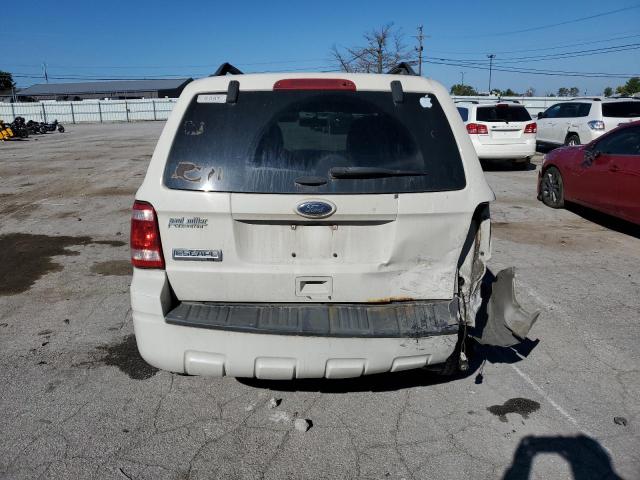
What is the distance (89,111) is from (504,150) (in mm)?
48625

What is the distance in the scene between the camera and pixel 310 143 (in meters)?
3.06

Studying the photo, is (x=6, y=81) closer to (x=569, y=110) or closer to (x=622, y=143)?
(x=569, y=110)

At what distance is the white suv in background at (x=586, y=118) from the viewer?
14969 mm

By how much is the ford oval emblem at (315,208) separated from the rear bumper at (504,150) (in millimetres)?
11829

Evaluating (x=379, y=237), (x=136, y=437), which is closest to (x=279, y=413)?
(x=136, y=437)

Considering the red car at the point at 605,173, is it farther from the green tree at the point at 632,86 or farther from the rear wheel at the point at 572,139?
the green tree at the point at 632,86

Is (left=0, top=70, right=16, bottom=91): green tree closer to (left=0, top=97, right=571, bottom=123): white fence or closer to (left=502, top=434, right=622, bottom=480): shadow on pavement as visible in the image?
(left=0, top=97, right=571, bottom=123): white fence

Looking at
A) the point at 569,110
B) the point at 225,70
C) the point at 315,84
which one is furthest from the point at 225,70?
the point at 569,110

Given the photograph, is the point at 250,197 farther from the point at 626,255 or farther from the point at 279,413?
the point at 626,255

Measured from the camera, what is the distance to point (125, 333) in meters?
4.45

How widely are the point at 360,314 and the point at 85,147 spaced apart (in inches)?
931

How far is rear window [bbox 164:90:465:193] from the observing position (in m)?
2.91

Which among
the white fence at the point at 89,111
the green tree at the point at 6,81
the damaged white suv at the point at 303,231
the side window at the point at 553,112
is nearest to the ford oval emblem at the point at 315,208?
the damaged white suv at the point at 303,231

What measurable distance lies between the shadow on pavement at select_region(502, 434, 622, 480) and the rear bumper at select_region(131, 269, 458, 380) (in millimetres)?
663
